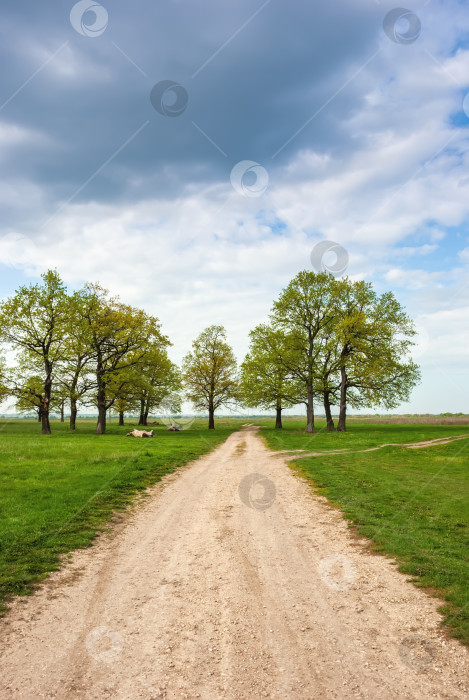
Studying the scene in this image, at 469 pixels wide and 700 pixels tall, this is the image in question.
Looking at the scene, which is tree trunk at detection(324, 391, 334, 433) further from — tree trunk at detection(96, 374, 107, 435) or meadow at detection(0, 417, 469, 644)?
tree trunk at detection(96, 374, 107, 435)

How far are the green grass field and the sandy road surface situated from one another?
20.6 inches

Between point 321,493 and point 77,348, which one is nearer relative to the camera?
point 321,493

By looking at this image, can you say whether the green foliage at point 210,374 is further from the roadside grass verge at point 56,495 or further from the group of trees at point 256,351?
the roadside grass verge at point 56,495

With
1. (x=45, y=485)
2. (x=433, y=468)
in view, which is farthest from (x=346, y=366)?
(x=45, y=485)

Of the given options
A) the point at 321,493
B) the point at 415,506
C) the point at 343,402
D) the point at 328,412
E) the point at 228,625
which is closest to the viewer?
the point at 228,625

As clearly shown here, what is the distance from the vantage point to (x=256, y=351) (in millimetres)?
47594

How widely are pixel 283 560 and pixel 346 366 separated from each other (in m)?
36.9

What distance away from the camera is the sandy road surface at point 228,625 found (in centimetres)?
456

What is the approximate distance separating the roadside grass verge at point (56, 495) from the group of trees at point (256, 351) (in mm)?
19182

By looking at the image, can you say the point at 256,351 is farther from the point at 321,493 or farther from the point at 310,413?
the point at 321,493

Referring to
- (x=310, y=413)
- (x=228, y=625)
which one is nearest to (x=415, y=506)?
(x=228, y=625)

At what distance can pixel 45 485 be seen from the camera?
46.2 ft

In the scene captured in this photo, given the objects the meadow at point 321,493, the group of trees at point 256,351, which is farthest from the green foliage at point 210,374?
the meadow at point 321,493

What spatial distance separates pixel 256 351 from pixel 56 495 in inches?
1427
